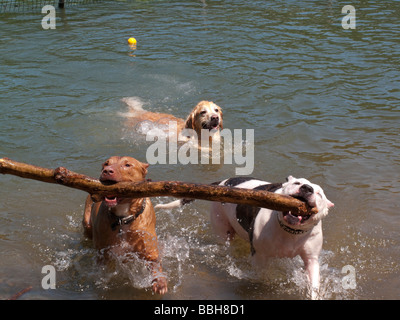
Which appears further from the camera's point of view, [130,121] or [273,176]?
[130,121]

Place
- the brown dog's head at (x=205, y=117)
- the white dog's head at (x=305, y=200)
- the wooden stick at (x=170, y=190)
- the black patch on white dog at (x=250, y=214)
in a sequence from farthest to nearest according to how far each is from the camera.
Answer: the brown dog's head at (x=205, y=117) → the black patch on white dog at (x=250, y=214) → the white dog's head at (x=305, y=200) → the wooden stick at (x=170, y=190)

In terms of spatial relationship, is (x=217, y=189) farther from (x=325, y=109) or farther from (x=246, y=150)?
(x=325, y=109)

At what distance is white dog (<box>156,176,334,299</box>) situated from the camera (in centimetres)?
441

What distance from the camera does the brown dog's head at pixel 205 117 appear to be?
880 cm

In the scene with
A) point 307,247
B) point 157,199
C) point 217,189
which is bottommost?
point 157,199

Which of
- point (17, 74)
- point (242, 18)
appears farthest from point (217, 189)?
point (242, 18)

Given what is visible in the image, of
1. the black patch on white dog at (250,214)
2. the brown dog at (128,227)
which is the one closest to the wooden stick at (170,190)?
the brown dog at (128,227)

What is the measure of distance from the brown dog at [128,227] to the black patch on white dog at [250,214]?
0.89 meters

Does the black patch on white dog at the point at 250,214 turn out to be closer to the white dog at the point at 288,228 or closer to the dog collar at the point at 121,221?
the white dog at the point at 288,228

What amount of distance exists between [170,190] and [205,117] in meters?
4.77

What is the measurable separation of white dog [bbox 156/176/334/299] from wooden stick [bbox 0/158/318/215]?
0.51 feet

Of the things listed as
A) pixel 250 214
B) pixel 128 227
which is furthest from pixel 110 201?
pixel 250 214

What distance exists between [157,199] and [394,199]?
311 centimetres

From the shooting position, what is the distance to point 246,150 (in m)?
8.64
